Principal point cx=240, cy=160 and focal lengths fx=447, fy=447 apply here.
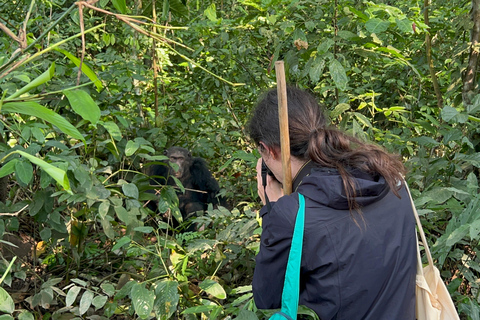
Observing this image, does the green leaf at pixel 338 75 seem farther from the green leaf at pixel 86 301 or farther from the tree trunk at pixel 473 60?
the green leaf at pixel 86 301

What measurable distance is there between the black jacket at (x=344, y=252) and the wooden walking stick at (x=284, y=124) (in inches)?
5.4

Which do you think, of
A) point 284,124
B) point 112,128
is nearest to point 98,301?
point 112,128

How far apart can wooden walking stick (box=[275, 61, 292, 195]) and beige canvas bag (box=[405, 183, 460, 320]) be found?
1.64 feet

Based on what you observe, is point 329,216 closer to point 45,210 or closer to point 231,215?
point 231,215

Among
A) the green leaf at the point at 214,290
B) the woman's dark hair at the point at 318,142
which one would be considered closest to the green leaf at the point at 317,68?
the woman's dark hair at the point at 318,142

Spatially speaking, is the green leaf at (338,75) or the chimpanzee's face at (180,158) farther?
the chimpanzee's face at (180,158)

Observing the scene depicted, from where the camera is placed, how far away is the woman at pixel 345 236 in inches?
60.5

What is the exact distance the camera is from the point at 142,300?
208cm

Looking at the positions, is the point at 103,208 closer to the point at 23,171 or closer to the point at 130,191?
the point at 130,191

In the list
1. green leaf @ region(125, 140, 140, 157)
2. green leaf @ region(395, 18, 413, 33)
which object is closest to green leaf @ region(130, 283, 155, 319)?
green leaf @ region(125, 140, 140, 157)

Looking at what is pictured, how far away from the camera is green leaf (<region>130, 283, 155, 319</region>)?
6.69ft

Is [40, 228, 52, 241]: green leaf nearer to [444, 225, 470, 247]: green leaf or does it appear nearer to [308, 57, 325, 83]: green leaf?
[308, 57, 325, 83]: green leaf

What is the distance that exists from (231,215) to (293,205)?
1.57 metres

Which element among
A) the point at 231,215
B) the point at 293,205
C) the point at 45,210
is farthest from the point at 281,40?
the point at 293,205
